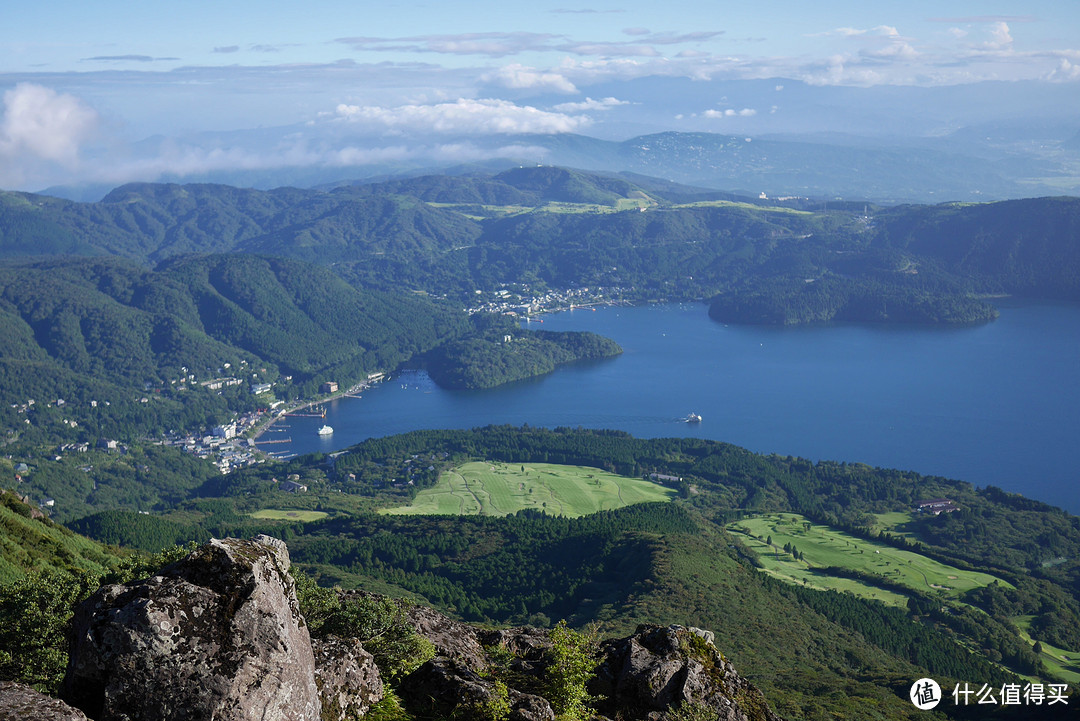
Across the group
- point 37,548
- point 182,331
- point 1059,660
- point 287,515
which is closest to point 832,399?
point 1059,660

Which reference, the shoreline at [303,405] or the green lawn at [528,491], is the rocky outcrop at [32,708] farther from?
the shoreline at [303,405]

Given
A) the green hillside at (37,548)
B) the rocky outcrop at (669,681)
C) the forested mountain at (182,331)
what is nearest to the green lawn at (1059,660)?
the rocky outcrop at (669,681)

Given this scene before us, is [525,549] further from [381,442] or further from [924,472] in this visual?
[924,472]

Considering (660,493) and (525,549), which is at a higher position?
(525,549)

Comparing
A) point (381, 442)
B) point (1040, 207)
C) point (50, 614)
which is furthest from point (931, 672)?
point (1040, 207)

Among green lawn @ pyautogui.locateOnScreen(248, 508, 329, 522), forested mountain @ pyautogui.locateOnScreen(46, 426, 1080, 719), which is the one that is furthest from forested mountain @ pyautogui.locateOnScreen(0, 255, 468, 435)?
green lawn @ pyautogui.locateOnScreen(248, 508, 329, 522)
